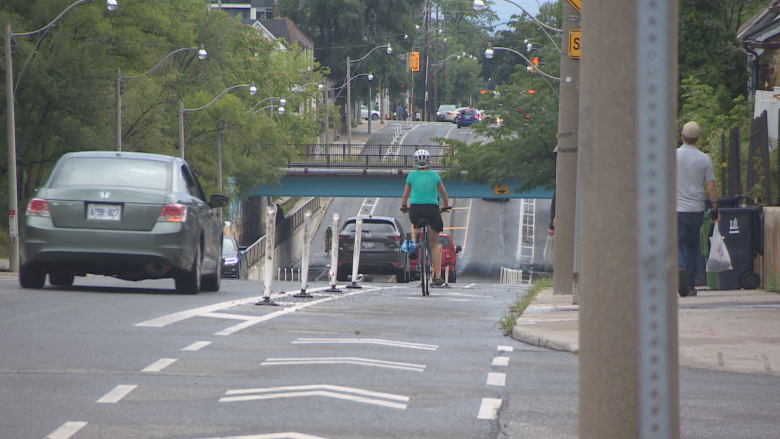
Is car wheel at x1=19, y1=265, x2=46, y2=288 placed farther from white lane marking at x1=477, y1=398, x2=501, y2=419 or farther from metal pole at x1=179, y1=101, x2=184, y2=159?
metal pole at x1=179, y1=101, x2=184, y2=159

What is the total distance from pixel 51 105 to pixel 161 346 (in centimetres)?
3119

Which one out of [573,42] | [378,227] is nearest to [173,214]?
[573,42]

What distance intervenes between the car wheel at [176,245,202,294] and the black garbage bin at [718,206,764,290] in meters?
6.53

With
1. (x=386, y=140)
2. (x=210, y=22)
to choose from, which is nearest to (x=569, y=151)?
(x=210, y=22)

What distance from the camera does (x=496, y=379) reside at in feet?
21.6

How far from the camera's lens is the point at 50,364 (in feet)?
22.1

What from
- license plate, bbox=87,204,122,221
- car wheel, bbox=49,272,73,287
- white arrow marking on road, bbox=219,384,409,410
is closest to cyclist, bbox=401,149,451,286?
license plate, bbox=87,204,122,221

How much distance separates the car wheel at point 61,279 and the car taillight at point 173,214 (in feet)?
6.85

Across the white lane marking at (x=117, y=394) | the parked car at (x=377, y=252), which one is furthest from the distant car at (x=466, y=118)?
the white lane marking at (x=117, y=394)

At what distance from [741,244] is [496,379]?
28.1 feet

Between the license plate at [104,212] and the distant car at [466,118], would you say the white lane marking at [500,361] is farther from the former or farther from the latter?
the distant car at [466,118]

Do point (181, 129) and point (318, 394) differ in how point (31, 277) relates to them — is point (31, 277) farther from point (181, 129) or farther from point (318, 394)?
point (181, 129)

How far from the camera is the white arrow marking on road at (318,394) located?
5.69 m

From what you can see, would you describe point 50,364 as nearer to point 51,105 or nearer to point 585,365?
point 585,365
